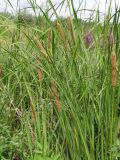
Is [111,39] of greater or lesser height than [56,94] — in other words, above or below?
above

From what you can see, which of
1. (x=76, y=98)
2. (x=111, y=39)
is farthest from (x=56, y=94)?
(x=111, y=39)

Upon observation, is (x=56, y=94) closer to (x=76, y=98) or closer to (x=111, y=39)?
(x=76, y=98)

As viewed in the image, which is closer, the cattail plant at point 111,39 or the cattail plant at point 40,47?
the cattail plant at point 40,47

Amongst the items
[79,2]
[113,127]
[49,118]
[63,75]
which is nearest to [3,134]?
[49,118]

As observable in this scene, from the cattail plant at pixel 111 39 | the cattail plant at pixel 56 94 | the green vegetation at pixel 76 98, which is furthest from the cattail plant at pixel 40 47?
the cattail plant at pixel 111 39

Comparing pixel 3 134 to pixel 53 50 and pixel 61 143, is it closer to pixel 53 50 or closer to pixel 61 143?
pixel 61 143

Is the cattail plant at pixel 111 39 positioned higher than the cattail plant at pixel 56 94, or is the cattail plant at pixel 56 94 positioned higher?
the cattail plant at pixel 111 39

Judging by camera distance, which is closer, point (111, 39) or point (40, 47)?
point (40, 47)

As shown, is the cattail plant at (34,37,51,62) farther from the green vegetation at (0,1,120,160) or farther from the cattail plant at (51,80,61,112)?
the cattail plant at (51,80,61,112)

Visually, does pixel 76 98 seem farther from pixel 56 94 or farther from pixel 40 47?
pixel 40 47

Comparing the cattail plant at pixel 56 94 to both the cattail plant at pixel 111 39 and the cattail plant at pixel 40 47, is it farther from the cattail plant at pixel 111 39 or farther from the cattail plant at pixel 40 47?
the cattail plant at pixel 111 39

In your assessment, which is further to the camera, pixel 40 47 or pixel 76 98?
pixel 76 98

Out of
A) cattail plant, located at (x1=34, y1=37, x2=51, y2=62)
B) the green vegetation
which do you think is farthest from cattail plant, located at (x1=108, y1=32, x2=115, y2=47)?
cattail plant, located at (x1=34, y1=37, x2=51, y2=62)

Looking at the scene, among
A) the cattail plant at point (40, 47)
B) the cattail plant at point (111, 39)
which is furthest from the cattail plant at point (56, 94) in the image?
the cattail plant at point (111, 39)
